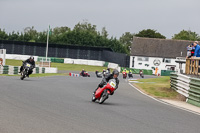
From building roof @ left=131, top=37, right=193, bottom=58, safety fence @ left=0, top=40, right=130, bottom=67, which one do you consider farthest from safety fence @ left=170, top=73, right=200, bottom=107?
building roof @ left=131, top=37, right=193, bottom=58

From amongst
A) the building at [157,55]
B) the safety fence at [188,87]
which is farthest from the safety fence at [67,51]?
the safety fence at [188,87]

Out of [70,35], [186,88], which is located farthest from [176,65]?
[186,88]

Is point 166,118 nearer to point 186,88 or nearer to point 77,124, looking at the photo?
point 77,124

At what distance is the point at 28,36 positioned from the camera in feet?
367

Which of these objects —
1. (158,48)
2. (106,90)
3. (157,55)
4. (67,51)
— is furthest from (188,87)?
(158,48)

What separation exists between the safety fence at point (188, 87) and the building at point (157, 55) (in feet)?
222

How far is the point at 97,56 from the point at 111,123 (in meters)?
71.8

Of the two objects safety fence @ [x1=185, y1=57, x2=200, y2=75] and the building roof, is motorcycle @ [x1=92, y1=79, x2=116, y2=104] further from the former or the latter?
the building roof

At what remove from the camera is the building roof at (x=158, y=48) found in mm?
89938

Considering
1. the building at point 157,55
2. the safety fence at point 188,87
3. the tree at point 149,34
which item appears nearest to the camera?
the safety fence at point 188,87

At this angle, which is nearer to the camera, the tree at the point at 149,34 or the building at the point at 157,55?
the building at the point at 157,55

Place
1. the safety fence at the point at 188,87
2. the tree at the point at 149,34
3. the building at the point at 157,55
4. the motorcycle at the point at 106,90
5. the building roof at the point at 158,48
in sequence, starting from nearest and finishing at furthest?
1. the motorcycle at the point at 106,90
2. the safety fence at the point at 188,87
3. the building at the point at 157,55
4. the building roof at the point at 158,48
5. the tree at the point at 149,34

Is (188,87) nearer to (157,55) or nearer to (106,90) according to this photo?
(106,90)

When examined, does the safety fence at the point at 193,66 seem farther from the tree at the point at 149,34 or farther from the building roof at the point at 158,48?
the tree at the point at 149,34
